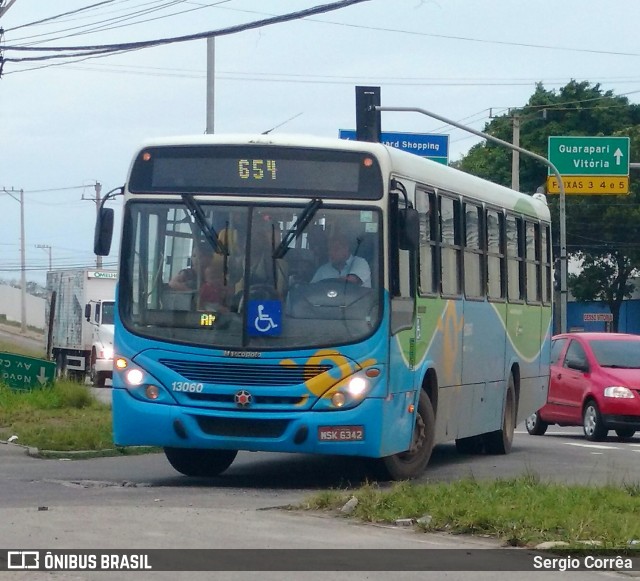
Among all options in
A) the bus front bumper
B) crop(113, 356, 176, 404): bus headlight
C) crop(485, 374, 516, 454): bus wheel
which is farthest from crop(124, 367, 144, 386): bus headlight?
crop(485, 374, 516, 454): bus wheel

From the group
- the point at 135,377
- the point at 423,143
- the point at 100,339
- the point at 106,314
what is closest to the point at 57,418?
the point at 135,377

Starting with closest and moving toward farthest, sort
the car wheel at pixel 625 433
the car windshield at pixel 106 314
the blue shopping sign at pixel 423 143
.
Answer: the car wheel at pixel 625 433
the blue shopping sign at pixel 423 143
the car windshield at pixel 106 314

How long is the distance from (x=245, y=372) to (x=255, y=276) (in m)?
0.83

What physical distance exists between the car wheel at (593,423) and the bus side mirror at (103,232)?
1037cm

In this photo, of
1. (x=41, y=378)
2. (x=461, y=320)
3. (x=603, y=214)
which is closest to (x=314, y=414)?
(x=461, y=320)

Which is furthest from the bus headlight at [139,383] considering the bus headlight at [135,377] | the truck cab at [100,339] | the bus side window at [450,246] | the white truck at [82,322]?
the truck cab at [100,339]

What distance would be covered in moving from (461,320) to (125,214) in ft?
13.4

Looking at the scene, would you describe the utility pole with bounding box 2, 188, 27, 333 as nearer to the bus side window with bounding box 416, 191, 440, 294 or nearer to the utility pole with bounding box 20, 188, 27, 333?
the utility pole with bounding box 20, 188, 27, 333

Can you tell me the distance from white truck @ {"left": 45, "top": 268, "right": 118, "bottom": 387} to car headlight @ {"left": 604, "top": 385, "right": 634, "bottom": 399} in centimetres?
1792

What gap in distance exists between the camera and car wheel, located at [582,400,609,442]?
69.7 feet

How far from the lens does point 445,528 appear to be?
952 centimetres

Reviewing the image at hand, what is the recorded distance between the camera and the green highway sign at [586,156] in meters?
38.6

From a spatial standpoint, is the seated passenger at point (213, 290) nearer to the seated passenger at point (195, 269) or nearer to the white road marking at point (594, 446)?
the seated passenger at point (195, 269)

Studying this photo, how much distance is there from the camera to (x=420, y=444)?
1379 centimetres
